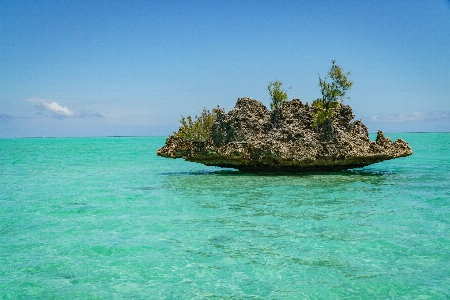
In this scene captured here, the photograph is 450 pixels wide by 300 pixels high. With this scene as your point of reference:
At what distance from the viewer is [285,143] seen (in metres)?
18.4

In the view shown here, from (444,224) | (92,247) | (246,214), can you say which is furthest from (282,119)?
(92,247)

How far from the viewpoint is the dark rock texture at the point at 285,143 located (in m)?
18.2

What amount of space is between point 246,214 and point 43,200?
24.9 feet

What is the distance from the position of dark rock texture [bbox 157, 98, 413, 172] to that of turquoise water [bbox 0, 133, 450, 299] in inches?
125

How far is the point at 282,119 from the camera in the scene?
19031 millimetres

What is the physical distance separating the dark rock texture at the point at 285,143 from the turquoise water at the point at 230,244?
3.19 meters

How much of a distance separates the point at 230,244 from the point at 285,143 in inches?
421

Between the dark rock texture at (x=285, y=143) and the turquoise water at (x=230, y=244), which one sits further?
the dark rock texture at (x=285, y=143)

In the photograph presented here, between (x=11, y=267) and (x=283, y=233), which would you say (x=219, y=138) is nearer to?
(x=283, y=233)

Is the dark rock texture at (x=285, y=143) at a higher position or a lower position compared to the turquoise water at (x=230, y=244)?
higher

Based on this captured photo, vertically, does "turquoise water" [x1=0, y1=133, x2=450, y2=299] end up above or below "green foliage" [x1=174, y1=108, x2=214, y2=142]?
below

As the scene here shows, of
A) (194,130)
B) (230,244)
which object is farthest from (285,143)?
(230,244)

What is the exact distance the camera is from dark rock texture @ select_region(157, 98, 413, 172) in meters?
18.2

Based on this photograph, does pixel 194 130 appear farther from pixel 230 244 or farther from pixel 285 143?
pixel 230 244
